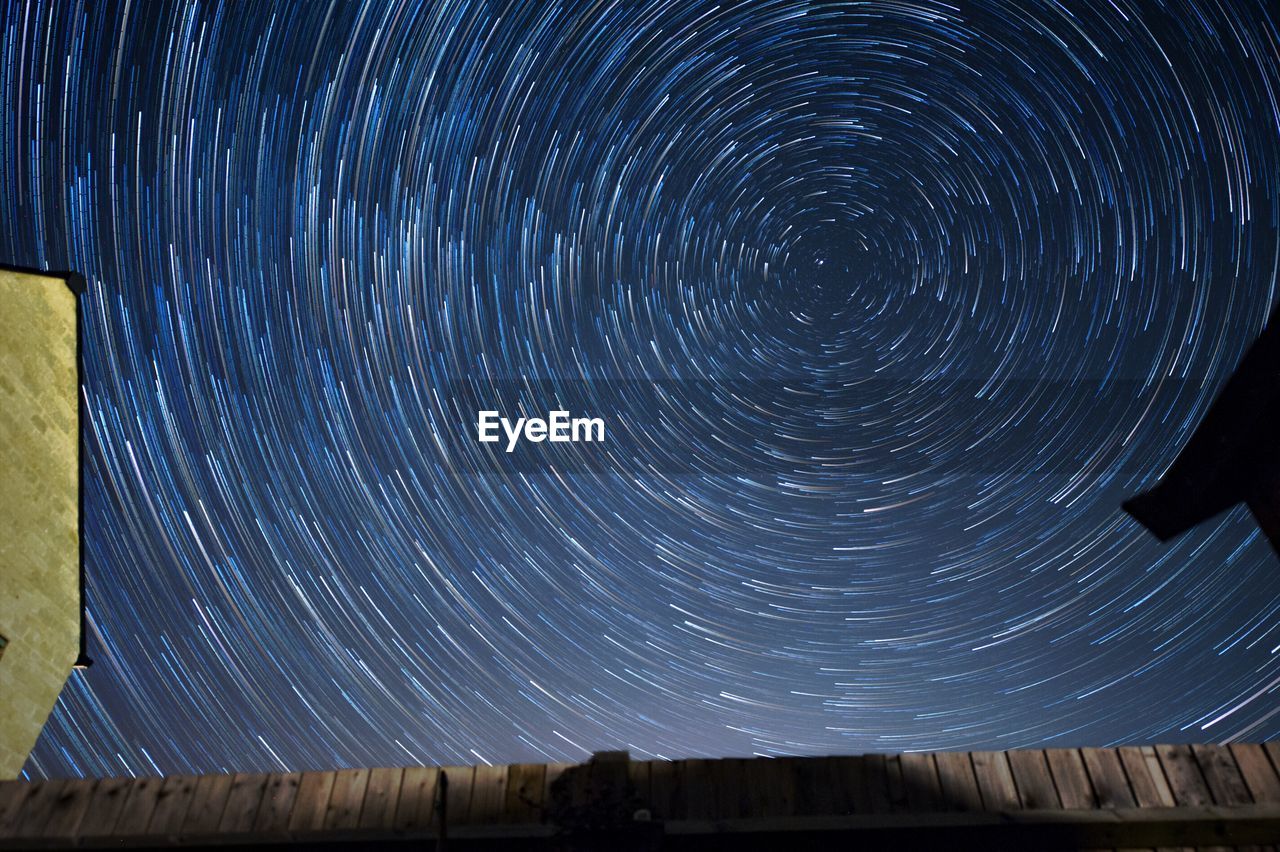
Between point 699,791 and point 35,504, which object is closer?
point 699,791

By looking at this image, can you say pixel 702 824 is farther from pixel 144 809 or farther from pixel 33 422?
pixel 33 422

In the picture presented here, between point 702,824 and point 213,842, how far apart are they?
64.4 inches

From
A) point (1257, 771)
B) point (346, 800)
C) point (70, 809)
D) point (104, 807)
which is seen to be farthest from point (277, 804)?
point (1257, 771)

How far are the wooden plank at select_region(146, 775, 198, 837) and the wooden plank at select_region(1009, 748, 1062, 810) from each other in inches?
113

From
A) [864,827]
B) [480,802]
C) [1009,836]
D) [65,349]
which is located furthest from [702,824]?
[65,349]

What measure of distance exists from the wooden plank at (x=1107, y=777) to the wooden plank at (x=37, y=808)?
11.8ft

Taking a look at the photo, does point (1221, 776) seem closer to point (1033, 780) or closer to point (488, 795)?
point (1033, 780)

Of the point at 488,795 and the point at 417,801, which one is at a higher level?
the point at 488,795

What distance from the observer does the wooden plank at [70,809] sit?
2613mm

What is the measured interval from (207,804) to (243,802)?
0.41 feet

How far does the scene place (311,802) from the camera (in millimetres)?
2709

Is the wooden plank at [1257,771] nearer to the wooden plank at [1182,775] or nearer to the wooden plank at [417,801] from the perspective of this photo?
the wooden plank at [1182,775]

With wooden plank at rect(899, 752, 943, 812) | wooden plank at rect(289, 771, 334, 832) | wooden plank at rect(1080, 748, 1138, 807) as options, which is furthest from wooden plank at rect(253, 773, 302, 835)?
wooden plank at rect(1080, 748, 1138, 807)

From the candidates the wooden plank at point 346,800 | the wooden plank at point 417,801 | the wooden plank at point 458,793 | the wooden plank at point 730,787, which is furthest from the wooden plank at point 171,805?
the wooden plank at point 730,787
